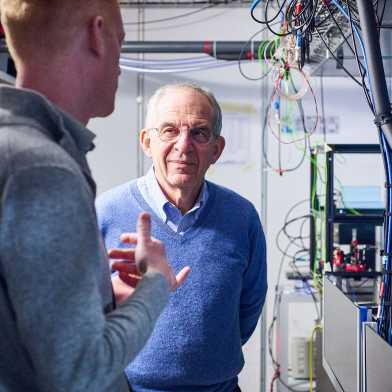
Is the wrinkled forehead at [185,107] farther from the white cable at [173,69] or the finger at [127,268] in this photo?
the white cable at [173,69]

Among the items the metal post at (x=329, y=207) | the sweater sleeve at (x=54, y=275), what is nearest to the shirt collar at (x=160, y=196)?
the metal post at (x=329, y=207)

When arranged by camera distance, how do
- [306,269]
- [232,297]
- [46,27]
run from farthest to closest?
[306,269] < [232,297] < [46,27]

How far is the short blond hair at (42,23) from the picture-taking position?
0.81m

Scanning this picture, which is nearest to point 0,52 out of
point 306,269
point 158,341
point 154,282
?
point 158,341

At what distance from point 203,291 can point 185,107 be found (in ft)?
2.01

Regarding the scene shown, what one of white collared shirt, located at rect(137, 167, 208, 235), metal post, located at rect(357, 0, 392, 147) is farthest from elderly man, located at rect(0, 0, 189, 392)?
white collared shirt, located at rect(137, 167, 208, 235)

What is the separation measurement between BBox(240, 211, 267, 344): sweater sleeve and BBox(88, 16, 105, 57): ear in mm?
1097

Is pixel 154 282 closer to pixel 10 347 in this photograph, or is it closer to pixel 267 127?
pixel 10 347

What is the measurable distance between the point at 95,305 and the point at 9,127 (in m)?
0.28

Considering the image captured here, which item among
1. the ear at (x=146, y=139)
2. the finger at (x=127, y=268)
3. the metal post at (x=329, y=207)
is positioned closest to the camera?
the finger at (x=127, y=268)

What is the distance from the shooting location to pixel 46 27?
817mm

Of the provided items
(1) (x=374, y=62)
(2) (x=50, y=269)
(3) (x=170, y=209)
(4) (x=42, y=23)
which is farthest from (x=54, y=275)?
(3) (x=170, y=209)

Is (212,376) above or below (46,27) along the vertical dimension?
below

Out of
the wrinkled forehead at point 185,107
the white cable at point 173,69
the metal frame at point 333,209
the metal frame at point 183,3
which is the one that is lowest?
the metal frame at point 333,209
